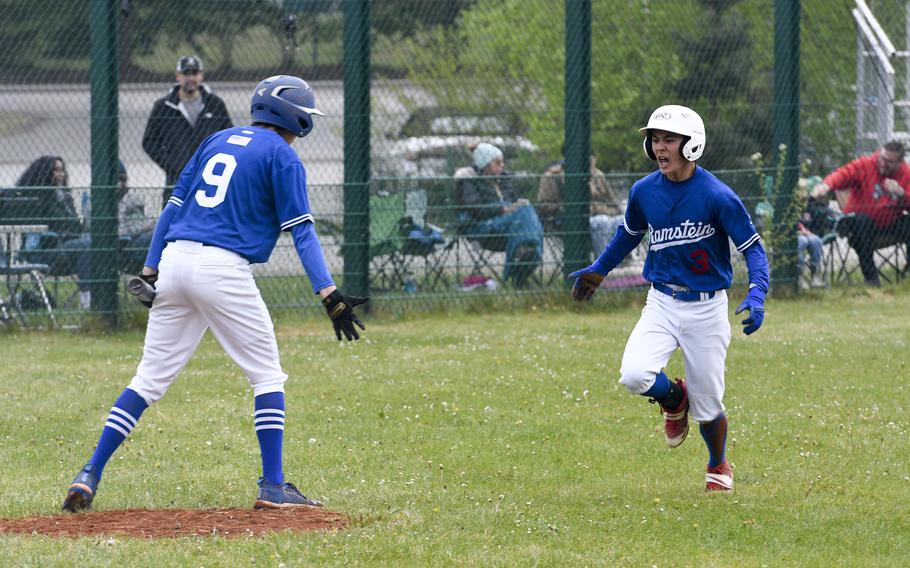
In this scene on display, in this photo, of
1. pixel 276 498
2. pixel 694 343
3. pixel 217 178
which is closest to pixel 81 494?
pixel 276 498

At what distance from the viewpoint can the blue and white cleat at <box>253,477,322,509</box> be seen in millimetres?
6336

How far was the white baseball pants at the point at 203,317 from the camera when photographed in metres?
6.32

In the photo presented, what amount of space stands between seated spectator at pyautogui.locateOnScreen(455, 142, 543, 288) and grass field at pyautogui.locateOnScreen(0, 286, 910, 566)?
4.10 feet

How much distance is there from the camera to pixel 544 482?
7230 millimetres

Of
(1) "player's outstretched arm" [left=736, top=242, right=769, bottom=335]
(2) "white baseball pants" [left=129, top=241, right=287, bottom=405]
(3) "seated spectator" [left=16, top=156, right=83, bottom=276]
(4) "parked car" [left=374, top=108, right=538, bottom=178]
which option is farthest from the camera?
(4) "parked car" [left=374, top=108, right=538, bottom=178]

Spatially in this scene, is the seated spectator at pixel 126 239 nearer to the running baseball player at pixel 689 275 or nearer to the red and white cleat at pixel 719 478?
the running baseball player at pixel 689 275

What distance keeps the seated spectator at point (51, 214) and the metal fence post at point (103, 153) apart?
0.22m

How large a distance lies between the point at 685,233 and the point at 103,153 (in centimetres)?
752

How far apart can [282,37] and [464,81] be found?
1.95 meters

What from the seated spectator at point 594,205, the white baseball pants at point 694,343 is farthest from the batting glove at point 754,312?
the seated spectator at point 594,205

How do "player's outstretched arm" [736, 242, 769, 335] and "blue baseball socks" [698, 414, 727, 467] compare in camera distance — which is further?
"blue baseball socks" [698, 414, 727, 467]

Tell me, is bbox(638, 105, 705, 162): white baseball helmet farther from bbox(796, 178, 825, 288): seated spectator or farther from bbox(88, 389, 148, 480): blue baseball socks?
bbox(796, 178, 825, 288): seated spectator

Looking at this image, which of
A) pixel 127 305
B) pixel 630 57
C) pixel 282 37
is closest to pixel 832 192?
pixel 630 57

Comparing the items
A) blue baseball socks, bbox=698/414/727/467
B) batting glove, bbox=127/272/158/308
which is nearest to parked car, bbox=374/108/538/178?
blue baseball socks, bbox=698/414/727/467
